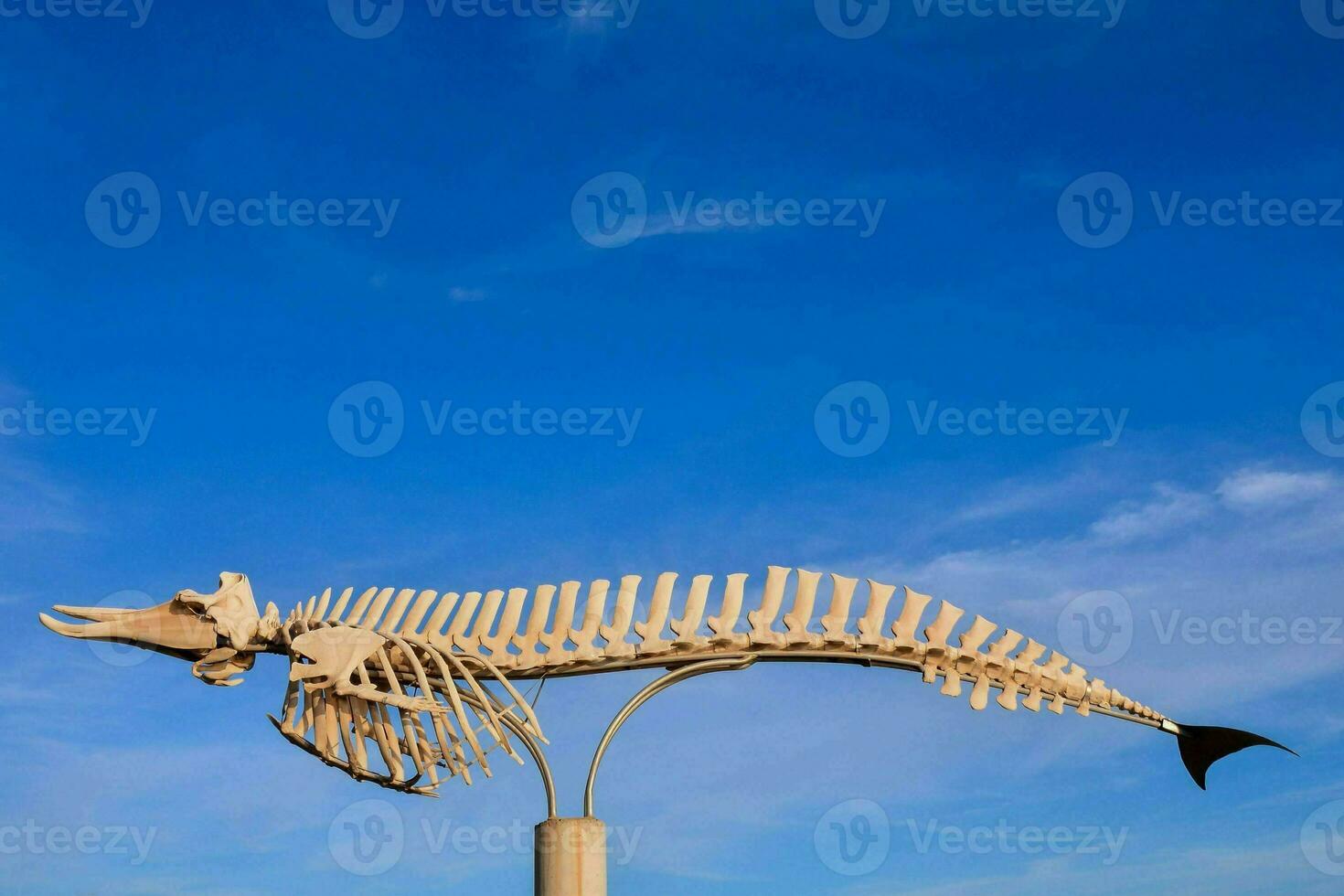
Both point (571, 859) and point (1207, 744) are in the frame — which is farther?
point (1207, 744)

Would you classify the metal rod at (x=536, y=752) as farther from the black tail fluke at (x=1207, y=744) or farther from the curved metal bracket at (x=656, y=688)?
the black tail fluke at (x=1207, y=744)

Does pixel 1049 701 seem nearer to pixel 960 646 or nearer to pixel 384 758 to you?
pixel 960 646

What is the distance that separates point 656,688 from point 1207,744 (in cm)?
717

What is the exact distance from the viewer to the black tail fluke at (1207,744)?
16.0m

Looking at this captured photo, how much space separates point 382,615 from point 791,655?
5.20m

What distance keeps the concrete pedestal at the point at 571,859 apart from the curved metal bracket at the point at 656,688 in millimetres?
248

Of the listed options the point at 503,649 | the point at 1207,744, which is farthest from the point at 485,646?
the point at 1207,744

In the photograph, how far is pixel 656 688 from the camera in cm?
1519

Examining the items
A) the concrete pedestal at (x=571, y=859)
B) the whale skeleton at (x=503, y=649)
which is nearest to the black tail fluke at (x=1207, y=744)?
the whale skeleton at (x=503, y=649)

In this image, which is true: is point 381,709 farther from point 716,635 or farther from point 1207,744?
point 1207,744

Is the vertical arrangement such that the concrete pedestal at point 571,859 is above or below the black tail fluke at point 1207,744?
below

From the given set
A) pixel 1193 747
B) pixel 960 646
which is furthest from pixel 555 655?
pixel 1193 747

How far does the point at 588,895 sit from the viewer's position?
1419 centimetres

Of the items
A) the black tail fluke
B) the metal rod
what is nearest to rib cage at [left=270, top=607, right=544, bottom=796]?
the metal rod
